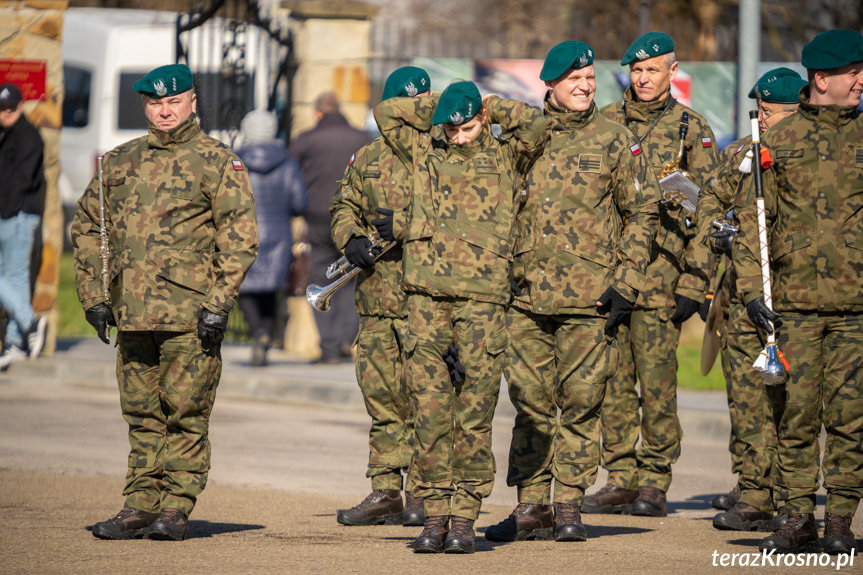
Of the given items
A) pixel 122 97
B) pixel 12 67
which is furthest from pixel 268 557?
pixel 122 97

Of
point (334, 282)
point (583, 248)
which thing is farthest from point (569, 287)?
point (334, 282)

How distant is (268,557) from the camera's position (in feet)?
20.4

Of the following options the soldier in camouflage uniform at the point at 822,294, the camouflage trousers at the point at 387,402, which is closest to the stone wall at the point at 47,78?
the camouflage trousers at the point at 387,402

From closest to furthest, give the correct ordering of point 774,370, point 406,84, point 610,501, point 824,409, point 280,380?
point 774,370 < point 824,409 < point 406,84 < point 610,501 < point 280,380

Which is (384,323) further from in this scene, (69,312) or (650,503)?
(69,312)

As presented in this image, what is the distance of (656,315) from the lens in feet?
26.2

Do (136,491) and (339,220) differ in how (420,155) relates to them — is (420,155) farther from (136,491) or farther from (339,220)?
(136,491)

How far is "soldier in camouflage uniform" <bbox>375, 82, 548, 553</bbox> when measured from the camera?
6391mm

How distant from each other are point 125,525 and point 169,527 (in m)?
0.23

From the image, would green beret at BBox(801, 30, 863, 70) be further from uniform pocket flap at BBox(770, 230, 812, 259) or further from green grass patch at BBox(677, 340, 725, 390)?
green grass patch at BBox(677, 340, 725, 390)

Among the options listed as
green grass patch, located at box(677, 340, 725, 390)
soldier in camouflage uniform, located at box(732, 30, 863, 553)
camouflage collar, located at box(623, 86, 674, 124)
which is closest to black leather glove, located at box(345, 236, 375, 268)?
camouflage collar, located at box(623, 86, 674, 124)

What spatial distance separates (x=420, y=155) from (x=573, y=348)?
3.93 feet

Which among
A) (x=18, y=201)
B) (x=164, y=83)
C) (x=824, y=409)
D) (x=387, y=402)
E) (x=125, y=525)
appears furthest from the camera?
(x=18, y=201)

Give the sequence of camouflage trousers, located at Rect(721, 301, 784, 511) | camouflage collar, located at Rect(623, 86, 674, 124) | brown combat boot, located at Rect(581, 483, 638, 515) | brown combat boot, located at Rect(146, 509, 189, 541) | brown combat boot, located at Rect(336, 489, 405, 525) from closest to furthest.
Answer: brown combat boot, located at Rect(146, 509, 189, 541)
brown combat boot, located at Rect(336, 489, 405, 525)
camouflage trousers, located at Rect(721, 301, 784, 511)
brown combat boot, located at Rect(581, 483, 638, 515)
camouflage collar, located at Rect(623, 86, 674, 124)
